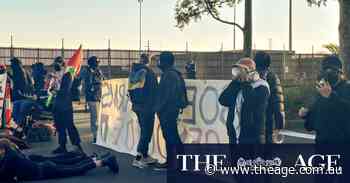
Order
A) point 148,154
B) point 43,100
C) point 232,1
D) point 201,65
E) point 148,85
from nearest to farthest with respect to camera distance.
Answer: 1. point 148,85
2. point 148,154
3. point 43,100
4. point 232,1
5. point 201,65

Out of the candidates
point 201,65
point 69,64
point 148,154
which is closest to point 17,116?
point 69,64

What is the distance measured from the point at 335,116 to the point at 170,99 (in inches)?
139

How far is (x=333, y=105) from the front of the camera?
19.8ft

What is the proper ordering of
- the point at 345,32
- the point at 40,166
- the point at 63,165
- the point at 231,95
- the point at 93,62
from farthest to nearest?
the point at 345,32, the point at 93,62, the point at 63,165, the point at 40,166, the point at 231,95

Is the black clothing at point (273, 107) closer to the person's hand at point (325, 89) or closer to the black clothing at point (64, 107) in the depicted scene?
the person's hand at point (325, 89)

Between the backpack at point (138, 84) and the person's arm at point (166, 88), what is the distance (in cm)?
86

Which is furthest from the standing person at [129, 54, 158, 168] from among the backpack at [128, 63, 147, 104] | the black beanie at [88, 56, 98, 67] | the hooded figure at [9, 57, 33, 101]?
the hooded figure at [9, 57, 33, 101]

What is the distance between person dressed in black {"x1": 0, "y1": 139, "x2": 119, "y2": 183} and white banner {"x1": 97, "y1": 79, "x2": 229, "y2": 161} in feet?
4.24

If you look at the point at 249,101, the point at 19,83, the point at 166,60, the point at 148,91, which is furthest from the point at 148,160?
the point at 19,83

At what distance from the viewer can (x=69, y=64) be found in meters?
11.7

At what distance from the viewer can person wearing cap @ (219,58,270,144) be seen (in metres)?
6.71

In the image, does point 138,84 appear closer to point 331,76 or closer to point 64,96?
point 64,96

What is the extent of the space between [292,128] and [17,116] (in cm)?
696

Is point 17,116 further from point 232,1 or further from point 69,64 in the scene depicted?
point 232,1
